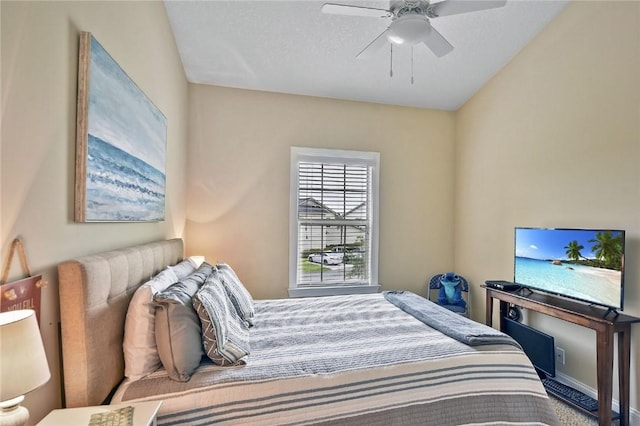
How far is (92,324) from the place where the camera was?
4.40ft

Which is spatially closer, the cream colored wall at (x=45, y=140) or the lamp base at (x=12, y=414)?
the lamp base at (x=12, y=414)

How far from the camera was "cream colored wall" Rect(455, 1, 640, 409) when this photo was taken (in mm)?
2336

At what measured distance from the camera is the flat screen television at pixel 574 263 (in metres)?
2.25

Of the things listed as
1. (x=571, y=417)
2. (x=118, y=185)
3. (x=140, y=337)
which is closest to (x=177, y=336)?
(x=140, y=337)

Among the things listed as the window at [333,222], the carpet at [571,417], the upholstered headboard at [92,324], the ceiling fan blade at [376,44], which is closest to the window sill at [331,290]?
the window at [333,222]

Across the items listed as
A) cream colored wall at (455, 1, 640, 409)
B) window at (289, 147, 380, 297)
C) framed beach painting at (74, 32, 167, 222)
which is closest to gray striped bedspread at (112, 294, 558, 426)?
framed beach painting at (74, 32, 167, 222)

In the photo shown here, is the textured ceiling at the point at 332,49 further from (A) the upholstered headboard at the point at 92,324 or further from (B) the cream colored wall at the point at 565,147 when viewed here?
(A) the upholstered headboard at the point at 92,324

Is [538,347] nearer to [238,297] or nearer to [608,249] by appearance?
[608,249]

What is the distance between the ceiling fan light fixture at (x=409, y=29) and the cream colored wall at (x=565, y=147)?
151 cm

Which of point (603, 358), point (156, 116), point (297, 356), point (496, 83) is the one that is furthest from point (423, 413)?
point (496, 83)

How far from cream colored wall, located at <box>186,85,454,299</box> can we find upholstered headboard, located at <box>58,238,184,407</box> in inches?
77.4

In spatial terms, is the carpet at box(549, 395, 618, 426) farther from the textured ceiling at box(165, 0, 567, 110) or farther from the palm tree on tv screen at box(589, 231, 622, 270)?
the textured ceiling at box(165, 0, 567, 110)

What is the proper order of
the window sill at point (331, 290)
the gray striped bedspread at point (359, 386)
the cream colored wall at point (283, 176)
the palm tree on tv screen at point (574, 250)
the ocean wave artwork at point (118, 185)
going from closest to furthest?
the gray striped bedspread at point (359, 386) → the ocean wave artwork at point (118, 185) → the palm tree on tv screen at point (574, 250) → the cream colored wall at point (283, 176) → the window sill at point (331, 290)

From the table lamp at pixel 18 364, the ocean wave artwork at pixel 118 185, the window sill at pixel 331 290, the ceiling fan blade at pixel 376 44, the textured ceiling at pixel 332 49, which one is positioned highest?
the textured ceiling at pixel 332 49
